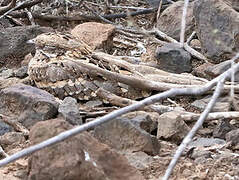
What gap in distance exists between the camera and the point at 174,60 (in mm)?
5996

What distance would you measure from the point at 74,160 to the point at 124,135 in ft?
3.27

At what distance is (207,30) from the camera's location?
5938 millimetres

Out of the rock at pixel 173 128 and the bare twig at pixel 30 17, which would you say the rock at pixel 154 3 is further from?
the rock at pixel 173 128

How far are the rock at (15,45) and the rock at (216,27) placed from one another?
1881mm

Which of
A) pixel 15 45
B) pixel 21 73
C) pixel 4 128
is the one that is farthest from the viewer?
pixel 15 45

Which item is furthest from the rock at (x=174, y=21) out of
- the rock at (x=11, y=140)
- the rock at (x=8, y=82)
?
the rock at (x=11, y=140)

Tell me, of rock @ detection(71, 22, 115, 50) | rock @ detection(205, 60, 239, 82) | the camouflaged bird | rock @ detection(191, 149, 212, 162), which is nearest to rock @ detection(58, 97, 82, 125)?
the camouflaged bird

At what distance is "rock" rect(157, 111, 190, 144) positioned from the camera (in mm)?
4094

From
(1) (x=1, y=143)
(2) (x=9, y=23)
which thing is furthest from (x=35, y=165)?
(2) (x=9, y=23)

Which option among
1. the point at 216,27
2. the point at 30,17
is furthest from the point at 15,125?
the point at 30,17

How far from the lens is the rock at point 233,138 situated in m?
3.90

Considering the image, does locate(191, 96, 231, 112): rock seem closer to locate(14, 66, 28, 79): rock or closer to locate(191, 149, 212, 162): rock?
locate(191, 149, 212, 162): rock

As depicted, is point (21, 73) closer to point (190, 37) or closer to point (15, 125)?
point (15, 125)

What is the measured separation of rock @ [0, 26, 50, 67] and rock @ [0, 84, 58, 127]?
202cm
